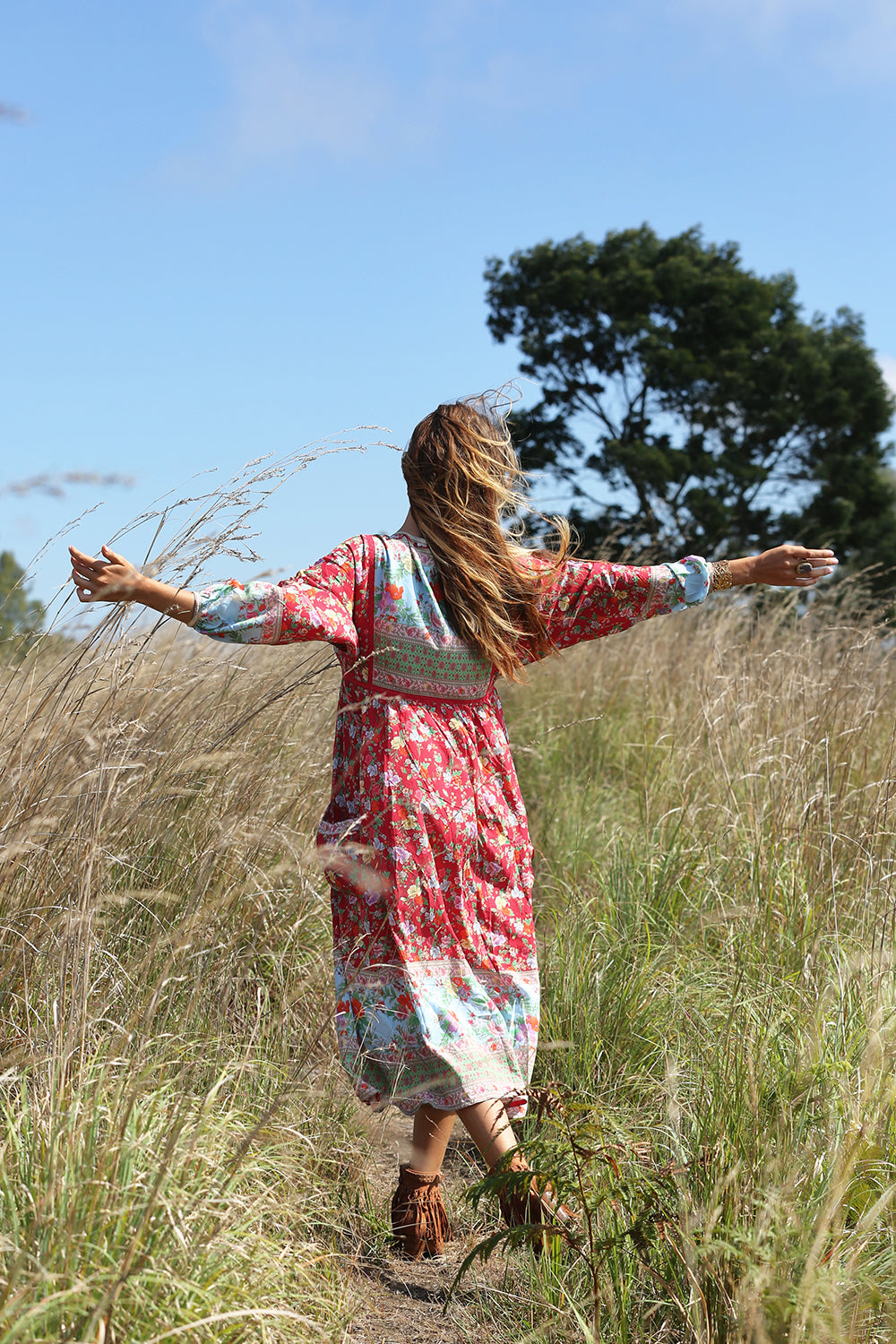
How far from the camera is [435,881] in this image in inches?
87.8

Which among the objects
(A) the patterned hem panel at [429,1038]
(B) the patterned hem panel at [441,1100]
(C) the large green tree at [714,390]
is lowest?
(B) the patterned hem panel at [441,1100]

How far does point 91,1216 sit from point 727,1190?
0.92 meters

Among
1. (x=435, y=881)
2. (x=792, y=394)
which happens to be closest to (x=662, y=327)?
(x=792, y=394)

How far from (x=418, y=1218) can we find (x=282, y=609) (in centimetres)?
118

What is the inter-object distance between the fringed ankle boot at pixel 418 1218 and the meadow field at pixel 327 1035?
0.14 ft

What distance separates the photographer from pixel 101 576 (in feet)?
6.34

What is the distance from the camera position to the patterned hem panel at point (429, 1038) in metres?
2.13

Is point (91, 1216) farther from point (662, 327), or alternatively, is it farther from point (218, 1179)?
point (662, 327)

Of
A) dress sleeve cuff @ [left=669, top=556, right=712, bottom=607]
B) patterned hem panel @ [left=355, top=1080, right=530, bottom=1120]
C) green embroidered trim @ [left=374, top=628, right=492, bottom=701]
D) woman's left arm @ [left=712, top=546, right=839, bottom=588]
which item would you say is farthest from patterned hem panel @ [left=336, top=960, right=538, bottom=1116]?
woman's left arm @ [left=712, top=546, right=839, bottom=588]

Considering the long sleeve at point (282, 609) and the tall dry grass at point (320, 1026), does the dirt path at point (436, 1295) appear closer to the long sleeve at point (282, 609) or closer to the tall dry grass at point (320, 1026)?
the tall dry grass at point (320, 1026)

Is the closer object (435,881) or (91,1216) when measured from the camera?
(91,1216)

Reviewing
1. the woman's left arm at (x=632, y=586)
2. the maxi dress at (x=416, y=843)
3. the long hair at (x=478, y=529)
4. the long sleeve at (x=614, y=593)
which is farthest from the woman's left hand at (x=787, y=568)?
the maxi dress at (x=416, y=843)

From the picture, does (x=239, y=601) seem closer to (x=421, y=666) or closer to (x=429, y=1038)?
(x=421, y=666)

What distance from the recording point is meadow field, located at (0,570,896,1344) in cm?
140
